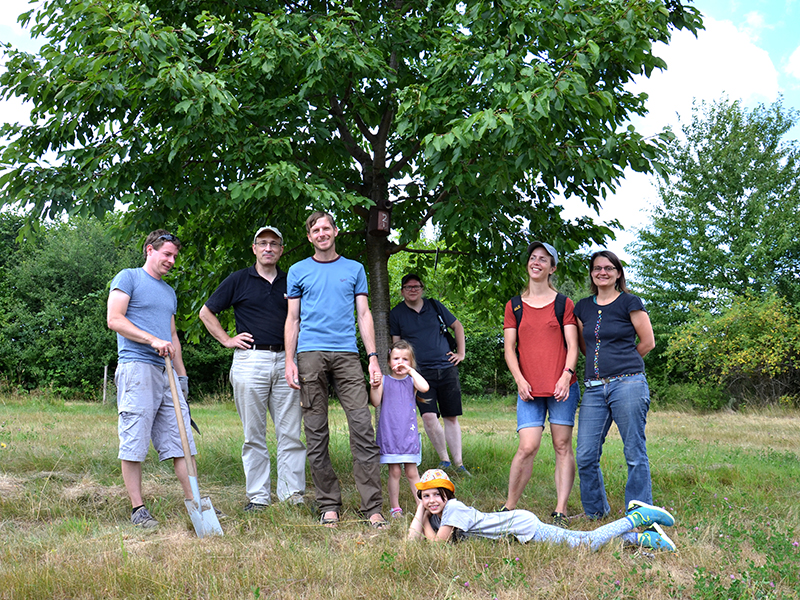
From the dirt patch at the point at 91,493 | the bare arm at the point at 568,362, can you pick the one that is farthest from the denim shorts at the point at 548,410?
the dirt patch at the point at 91,493

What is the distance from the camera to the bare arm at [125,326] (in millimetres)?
4496

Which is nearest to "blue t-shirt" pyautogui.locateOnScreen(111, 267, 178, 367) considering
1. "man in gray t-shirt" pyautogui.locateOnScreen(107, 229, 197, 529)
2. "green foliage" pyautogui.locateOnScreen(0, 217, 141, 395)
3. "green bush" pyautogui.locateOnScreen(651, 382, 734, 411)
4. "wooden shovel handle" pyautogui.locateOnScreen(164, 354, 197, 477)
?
"man in gray t-shirt" pyautogui.locateOnScreen(107, 229, 197, 529)

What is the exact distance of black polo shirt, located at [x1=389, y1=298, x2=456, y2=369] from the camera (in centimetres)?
652

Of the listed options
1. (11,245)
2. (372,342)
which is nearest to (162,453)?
(372,342)

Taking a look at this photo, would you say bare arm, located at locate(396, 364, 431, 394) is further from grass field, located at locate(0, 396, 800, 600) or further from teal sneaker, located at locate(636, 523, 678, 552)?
teal sneaker, located at locate(636, 523, 678, 552)

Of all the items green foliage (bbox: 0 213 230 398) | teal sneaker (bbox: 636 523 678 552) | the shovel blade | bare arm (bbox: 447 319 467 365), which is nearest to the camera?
teal sneaker (bbox: 636 523 678 552)

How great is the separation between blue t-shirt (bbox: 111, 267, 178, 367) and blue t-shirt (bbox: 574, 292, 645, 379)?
3.10m

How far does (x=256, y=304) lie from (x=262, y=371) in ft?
1.74

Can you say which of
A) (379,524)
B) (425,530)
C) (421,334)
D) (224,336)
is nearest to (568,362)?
(425,530)

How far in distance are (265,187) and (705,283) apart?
25551mm

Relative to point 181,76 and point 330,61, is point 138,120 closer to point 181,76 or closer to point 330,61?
point 181,76

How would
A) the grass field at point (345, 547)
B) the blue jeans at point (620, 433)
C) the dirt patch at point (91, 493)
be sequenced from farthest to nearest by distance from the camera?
the dirt patch at point (91, 493)
the blue jeans at point (620, 433)
the grass field at point (345, 547)

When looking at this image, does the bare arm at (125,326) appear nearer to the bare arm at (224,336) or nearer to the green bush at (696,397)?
the bare arm at (224,336)

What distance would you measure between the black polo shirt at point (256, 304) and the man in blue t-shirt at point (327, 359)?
0.78ft
